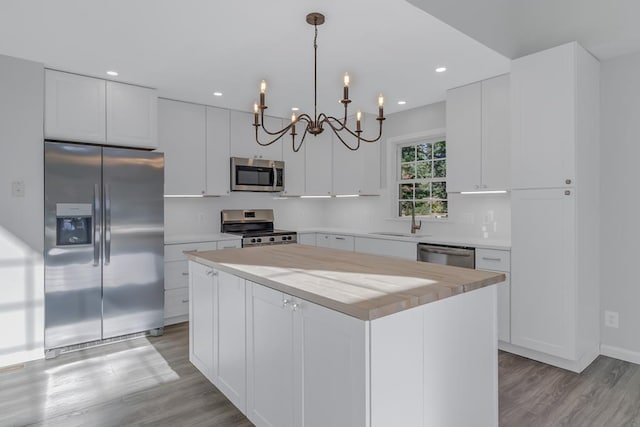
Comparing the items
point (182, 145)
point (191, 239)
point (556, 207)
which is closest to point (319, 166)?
point (182, 145)

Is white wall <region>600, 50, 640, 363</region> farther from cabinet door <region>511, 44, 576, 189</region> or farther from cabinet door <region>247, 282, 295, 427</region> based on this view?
cabinet door <region>247, 282, 295, 427</region>

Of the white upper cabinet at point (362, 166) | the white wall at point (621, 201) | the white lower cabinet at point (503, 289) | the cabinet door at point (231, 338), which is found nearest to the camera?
the cabinet door at point (231, 338)

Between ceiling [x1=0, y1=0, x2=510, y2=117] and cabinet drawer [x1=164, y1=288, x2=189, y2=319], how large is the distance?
6.82 ft

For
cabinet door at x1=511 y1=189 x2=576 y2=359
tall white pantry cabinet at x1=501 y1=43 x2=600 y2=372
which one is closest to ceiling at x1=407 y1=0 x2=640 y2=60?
tall white pantry cabinet at x1=501 y1=43 x2=600 y2=372

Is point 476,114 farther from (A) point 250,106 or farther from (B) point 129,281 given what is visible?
(B) point 129,281

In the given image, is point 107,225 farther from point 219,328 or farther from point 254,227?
point 254,227

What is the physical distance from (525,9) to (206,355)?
302 centimetres

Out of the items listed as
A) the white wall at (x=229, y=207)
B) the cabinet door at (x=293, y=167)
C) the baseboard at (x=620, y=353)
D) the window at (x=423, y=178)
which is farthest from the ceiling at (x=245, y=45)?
the baseboard at (x=620, y=353)

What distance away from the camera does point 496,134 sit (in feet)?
11.1

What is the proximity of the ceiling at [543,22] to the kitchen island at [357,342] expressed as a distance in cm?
152

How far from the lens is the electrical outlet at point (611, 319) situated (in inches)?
116

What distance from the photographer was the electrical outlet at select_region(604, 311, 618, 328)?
2.94 meters

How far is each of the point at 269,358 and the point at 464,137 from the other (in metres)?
2.91

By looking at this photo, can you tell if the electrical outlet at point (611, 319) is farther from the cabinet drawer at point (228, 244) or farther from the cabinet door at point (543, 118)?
the cabinet drawer at point (228, 244)
